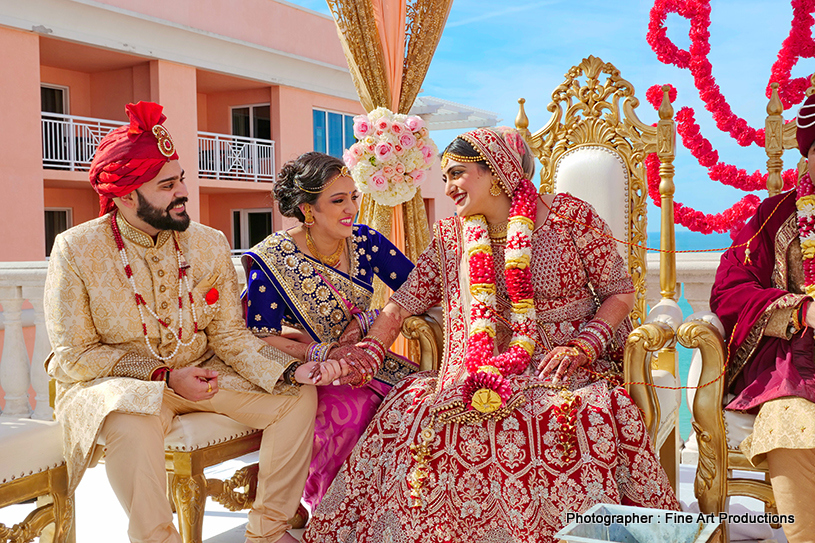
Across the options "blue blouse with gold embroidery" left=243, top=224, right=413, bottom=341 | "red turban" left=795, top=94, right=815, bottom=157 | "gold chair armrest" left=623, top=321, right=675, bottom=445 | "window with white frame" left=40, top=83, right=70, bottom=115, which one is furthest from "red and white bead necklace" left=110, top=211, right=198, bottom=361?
"window with white frame" left=40, top=83, right=70, bottom=115

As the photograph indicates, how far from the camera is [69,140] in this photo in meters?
11.0

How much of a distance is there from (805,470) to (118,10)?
10844 mm

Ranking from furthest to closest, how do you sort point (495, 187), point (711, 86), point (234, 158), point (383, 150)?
1. point (234, 158)
2. point (711, 86)
3. point (383, 150)
4. point (495, 187)

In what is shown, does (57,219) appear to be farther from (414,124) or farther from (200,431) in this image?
A: (200,431)

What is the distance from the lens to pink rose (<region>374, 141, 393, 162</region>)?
3129mm

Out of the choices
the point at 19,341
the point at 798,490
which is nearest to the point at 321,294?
the point at 19,341

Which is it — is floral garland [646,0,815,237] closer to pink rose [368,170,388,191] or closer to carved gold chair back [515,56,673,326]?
carved gold chair back [515,56,673,326]

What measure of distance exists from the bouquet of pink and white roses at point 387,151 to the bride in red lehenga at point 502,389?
497mm

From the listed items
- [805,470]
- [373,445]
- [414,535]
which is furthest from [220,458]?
[805,470]

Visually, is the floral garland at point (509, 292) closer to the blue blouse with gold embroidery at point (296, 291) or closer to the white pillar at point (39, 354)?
the blue blouse with gold embroidery at point (296, 291)

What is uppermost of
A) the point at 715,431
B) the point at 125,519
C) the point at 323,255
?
the point at 323,255

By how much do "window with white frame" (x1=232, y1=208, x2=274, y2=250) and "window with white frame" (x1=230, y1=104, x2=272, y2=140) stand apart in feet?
4.95

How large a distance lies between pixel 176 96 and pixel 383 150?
9550 millimetres

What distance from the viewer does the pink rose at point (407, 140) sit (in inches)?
125
